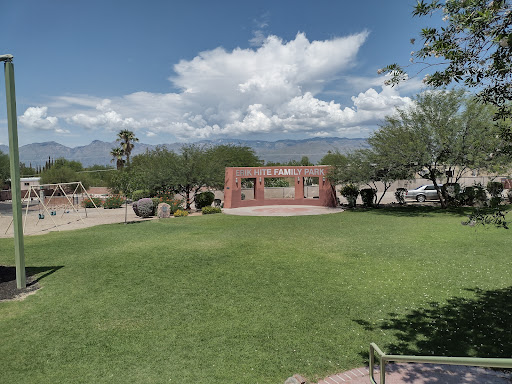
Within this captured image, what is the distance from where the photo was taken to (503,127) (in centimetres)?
547

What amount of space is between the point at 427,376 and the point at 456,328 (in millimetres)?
1940

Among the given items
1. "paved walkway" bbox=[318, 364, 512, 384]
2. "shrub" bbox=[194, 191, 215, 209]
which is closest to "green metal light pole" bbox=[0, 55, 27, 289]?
"paved walkway" bbox=[318, 364, 512, 384]

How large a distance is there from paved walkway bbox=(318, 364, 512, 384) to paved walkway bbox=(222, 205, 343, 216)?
66.2ft

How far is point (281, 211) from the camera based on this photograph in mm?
27766

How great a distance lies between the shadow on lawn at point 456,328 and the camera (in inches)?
231

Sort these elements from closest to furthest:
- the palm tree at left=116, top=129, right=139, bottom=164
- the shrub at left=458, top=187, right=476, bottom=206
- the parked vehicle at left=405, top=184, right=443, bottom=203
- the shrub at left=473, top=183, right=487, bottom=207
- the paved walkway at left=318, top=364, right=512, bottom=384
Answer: the paved walkway at left=318, top=364, right=512, bottom=384 → the shrub at left=473, top=183, right=487, bottom=207 → the shrub at left=458, top=187, right=476, bottom=206 → the parked vehicle at left=405, top=184, right=443, bottom=203 → the palm tree at left=116, top=129, right=139, bottom=164

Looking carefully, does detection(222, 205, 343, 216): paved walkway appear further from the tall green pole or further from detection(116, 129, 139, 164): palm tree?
detection(116, 129, 139, 164): palm tree

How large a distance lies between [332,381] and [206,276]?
18.4 feet

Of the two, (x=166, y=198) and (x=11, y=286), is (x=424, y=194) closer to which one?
(x=166, y=198)

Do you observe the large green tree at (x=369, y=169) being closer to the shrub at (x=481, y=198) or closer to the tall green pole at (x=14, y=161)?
the shrub at (x=481, y=198)

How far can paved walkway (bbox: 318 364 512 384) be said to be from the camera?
496cm

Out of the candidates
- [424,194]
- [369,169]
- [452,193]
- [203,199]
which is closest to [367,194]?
[369,169]

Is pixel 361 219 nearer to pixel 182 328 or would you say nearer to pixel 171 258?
pixel 171 258

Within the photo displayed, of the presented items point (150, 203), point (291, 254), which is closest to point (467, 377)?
point (291, 254)
